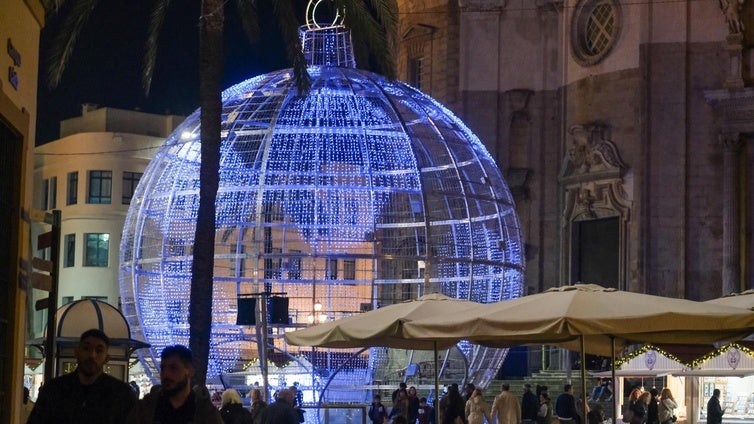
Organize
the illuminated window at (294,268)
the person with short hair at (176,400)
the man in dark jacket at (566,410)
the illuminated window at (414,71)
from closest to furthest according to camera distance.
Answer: the person with short hair at (176,400), the illuminated window at (294,268), the man in dark jacket at (566,410), the illuminated window at (414,71)

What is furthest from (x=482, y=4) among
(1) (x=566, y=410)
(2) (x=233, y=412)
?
(2) (x=233, y=412)

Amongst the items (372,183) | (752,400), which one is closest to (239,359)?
(372,183)

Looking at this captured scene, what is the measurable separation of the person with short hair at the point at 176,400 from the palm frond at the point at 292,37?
41.2 ft

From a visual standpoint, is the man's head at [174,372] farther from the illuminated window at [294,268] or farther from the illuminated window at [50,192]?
the illuminated window at [50,192]

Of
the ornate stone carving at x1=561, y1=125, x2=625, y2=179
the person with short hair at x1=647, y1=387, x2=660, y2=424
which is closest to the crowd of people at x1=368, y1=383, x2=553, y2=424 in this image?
the person with short hair at x1=647, y1=387, x2=660, y2=424

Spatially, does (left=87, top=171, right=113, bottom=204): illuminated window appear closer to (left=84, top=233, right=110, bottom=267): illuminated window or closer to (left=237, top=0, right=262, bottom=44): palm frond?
(left=84, top=233, right=110, bottom=267): illuminated window

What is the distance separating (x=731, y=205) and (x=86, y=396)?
27.7m

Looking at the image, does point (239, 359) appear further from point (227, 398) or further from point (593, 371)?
point (593, 371)

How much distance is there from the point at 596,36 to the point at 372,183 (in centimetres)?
1752

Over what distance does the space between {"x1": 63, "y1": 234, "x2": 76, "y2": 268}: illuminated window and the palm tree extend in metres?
32.5

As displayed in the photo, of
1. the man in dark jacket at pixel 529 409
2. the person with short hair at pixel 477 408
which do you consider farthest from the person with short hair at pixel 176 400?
the man in dark jacket at pixel 529 409

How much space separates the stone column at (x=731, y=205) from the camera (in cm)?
3338

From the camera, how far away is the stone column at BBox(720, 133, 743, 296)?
33375 mm

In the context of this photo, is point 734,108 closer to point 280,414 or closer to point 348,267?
point 348,267
